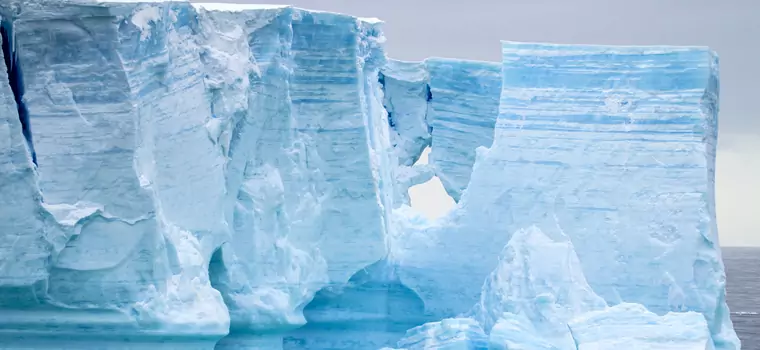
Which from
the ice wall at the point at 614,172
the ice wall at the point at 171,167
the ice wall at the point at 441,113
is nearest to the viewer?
the ice wall at the point at 171,167

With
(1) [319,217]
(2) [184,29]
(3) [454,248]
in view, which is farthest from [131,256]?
(3) [454,248]

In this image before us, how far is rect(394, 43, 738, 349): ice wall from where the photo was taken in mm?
17672

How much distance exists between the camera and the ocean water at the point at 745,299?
97.9 ft

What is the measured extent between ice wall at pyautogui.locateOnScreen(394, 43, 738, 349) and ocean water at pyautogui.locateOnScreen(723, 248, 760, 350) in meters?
10.3

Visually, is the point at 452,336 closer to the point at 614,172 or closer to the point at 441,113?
the point at 614,172

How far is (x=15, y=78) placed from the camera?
48.8 feet

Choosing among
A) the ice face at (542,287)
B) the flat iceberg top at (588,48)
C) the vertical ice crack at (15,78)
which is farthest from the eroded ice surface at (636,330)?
the vertical ice crack at (15,78)

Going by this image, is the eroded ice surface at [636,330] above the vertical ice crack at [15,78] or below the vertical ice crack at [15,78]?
below

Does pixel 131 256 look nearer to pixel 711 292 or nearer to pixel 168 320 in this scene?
pixel 168 320

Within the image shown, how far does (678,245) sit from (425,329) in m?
2.51

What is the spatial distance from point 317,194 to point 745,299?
2175 cm

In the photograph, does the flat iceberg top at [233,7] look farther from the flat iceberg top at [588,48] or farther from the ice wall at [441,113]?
the ice wall at [441,113]

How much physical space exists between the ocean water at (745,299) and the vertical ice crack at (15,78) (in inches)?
605

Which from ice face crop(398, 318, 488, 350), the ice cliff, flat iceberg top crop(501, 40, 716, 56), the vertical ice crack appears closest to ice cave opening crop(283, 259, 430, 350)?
the ice cliff
